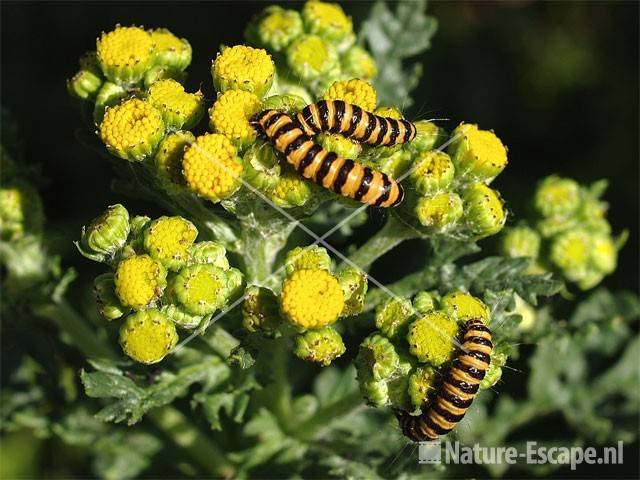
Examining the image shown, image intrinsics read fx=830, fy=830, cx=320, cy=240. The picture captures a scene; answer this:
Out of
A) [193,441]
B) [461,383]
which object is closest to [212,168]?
[461,383]

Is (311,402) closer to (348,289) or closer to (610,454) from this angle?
(348,289)

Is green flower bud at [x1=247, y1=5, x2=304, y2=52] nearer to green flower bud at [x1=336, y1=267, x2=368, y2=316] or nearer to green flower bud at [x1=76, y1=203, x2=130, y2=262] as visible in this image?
green flower bud at [x1=76, y1=203, x2=130, y2=262]

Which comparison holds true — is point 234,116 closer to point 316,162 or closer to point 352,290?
point 316,162

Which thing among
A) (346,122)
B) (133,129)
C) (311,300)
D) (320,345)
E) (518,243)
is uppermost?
(346,122)

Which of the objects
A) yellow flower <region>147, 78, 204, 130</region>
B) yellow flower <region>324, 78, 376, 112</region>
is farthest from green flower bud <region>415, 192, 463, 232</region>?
yellow flower <region>147, 78, 204, 130</region>

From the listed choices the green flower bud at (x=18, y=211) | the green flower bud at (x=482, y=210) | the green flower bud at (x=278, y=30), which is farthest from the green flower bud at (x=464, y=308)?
the green flower bud at (x=18, y=211)

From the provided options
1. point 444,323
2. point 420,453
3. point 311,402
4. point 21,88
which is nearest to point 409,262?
point 311,402

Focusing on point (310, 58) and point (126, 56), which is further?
point (310, 58)
